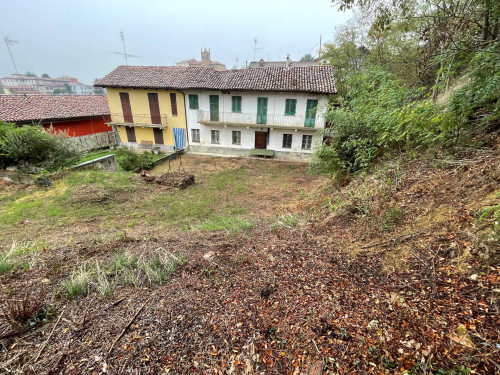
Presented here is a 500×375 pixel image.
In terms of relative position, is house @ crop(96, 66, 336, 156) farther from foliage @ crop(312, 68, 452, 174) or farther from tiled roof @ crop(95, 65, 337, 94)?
foliage @ crop(312, 68, 452, 174)

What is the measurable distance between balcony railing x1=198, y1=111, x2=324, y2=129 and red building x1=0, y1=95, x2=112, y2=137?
10.8 metres

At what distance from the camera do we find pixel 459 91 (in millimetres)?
3902

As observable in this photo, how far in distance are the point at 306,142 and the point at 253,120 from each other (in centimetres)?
450

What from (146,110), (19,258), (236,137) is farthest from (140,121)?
(19,258)

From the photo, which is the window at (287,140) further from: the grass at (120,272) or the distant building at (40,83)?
the distant building at (40,83)

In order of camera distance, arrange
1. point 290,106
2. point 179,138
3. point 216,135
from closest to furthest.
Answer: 1. point 290,106
2. point 216,135
3. point 179,138

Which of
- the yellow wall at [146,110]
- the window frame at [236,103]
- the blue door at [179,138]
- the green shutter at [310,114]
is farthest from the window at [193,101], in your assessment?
the green shutter at [310,114]

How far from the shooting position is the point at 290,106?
53.2 ft

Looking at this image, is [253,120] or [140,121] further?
[140,121]

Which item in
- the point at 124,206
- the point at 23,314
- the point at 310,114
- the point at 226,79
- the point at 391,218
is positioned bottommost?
the point at 124,206

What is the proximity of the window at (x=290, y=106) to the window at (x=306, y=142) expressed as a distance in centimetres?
211

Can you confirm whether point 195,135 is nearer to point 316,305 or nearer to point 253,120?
point 253,120

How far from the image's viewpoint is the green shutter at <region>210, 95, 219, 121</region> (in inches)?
689

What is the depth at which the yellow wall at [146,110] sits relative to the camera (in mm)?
18370
